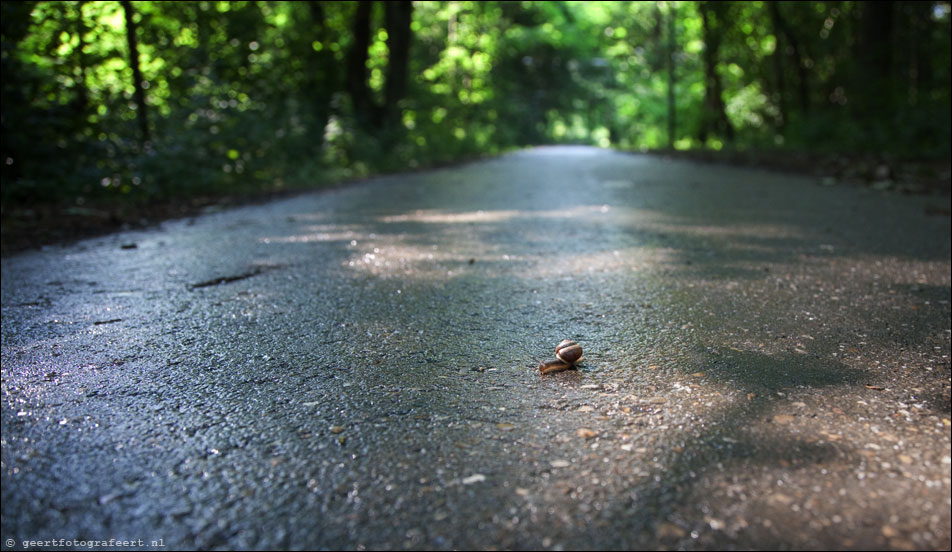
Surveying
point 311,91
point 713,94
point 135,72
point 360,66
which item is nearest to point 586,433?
point 135,72

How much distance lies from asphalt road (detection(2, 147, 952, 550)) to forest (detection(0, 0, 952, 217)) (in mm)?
3896

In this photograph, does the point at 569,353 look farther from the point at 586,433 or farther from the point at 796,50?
the point at 796,50

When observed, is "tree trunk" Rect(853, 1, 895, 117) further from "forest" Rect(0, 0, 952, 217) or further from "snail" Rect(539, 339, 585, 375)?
"snail" Rect(539, 339, 585, 375)

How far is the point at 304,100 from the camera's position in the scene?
13641 millimetres

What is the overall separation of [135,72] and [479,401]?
8.01m

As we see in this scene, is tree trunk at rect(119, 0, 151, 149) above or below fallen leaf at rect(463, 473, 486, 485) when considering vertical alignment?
above

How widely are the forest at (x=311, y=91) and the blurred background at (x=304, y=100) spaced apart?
29 millimetres

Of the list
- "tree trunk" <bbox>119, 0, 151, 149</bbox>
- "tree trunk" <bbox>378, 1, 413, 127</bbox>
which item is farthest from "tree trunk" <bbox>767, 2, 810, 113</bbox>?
"tree trunk" <bbox>119, 0, 151, 149</bbox>

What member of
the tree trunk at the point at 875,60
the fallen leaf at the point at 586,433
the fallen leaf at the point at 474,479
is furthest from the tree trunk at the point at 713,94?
the fallen leaf at the point at 474,479

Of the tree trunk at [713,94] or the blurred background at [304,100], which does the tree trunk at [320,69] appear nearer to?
the blurred background at [304,100]

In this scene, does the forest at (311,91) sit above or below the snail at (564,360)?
above

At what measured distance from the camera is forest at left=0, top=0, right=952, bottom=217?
7.12 m

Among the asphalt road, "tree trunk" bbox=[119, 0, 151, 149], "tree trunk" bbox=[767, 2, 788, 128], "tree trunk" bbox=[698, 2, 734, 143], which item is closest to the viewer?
the asphalt road

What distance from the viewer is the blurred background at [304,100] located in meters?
6.94
